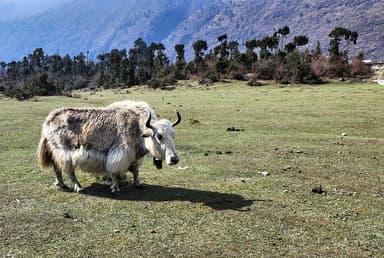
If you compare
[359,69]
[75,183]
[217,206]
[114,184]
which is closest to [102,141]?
[114,184]

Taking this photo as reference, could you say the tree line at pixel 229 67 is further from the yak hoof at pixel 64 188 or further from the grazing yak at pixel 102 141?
the yak hoof at pixel 64 188

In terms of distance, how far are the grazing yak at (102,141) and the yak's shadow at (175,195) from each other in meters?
0.28

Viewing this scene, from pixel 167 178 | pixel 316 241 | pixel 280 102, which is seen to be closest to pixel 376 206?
pixel 316 241

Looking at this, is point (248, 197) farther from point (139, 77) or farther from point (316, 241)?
point (139, 77)

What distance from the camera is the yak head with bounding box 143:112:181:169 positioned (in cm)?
1014

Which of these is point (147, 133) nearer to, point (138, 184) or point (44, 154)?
point (138, 184)

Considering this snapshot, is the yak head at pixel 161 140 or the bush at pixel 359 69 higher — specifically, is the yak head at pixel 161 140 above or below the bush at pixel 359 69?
above

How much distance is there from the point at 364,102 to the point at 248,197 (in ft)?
78.3

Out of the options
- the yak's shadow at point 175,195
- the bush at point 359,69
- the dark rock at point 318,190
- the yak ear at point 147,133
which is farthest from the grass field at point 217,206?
the bush at point 359,69

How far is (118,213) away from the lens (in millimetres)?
8984

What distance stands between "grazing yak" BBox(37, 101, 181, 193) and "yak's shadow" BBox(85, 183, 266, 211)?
277 mm

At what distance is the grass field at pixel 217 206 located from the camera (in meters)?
7.39

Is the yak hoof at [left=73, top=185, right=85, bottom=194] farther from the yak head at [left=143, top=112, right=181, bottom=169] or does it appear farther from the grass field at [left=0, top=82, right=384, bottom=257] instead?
the yak head at [left=143, top=112, right=181, bottom=169]

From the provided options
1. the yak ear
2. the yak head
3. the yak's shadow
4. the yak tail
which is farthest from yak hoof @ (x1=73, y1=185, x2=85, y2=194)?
the yak ear
